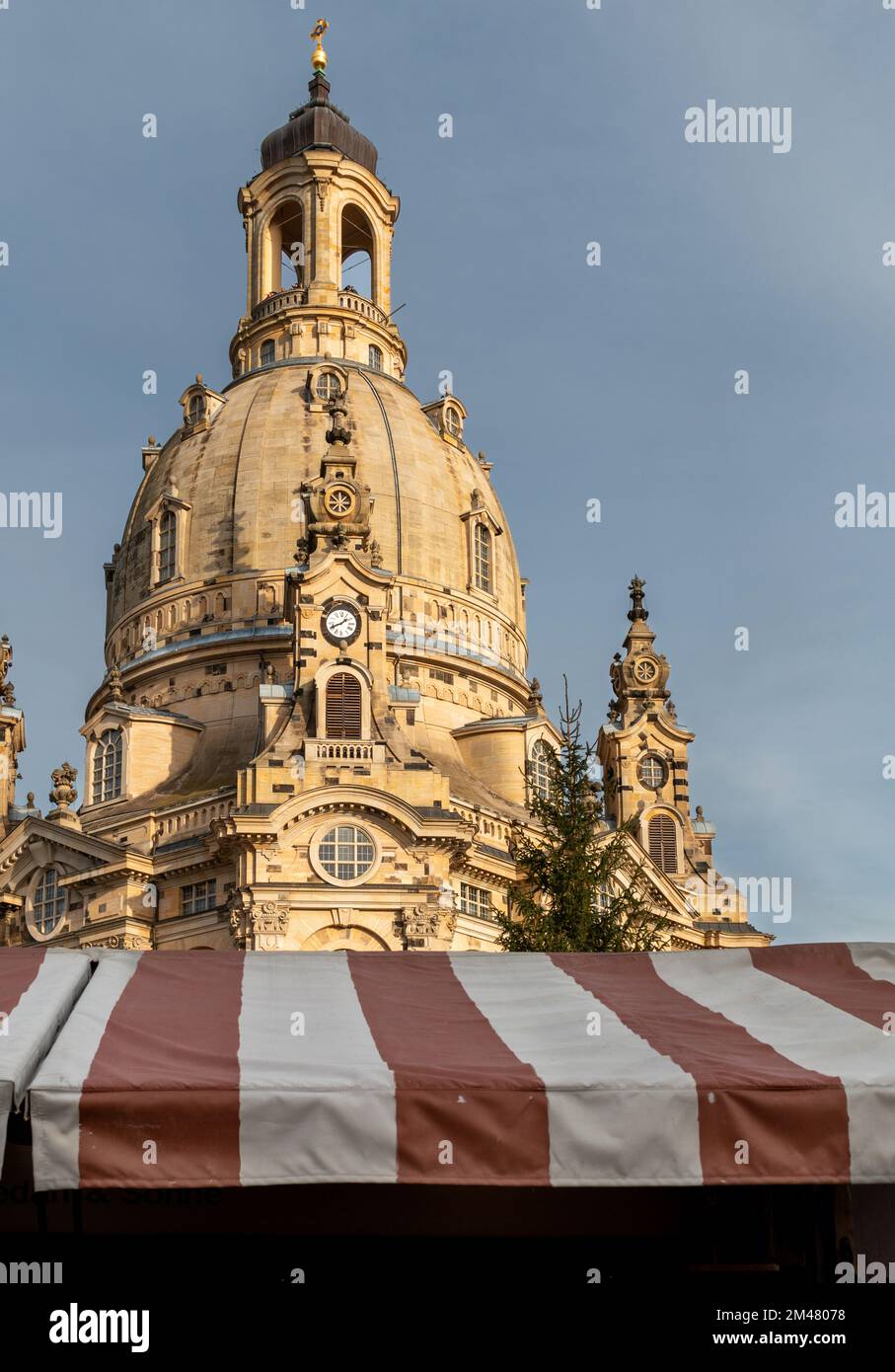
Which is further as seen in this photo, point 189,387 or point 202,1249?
point 189,387

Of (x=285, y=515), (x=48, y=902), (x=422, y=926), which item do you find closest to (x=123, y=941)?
(x=48, y=902)

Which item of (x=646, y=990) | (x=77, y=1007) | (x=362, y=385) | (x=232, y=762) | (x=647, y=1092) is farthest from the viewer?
(x=362, y=385)

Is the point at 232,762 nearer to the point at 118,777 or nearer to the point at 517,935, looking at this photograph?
the point at 118,777

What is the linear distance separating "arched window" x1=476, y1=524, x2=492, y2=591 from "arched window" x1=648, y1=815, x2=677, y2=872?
1101 centimetres

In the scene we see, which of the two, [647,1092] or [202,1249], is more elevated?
[647,1092]

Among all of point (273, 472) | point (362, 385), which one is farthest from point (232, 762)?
point (362, 385)

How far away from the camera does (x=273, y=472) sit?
59.8 metres

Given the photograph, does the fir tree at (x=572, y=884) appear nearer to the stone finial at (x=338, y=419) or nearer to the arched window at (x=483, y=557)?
the stone finial at (x=338, y=419)

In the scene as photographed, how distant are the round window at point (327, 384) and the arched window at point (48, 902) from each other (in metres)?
22.4

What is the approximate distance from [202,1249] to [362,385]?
55.5 metres

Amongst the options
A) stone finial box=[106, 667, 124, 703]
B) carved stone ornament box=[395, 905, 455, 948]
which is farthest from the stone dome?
carved stone ornament box=[395, 905, 455, 948]

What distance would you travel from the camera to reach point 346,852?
144 feet

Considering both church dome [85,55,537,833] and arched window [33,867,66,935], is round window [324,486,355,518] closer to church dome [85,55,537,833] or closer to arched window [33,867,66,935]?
church dome [85,55,537,833]

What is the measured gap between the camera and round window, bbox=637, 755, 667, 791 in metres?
62.0
